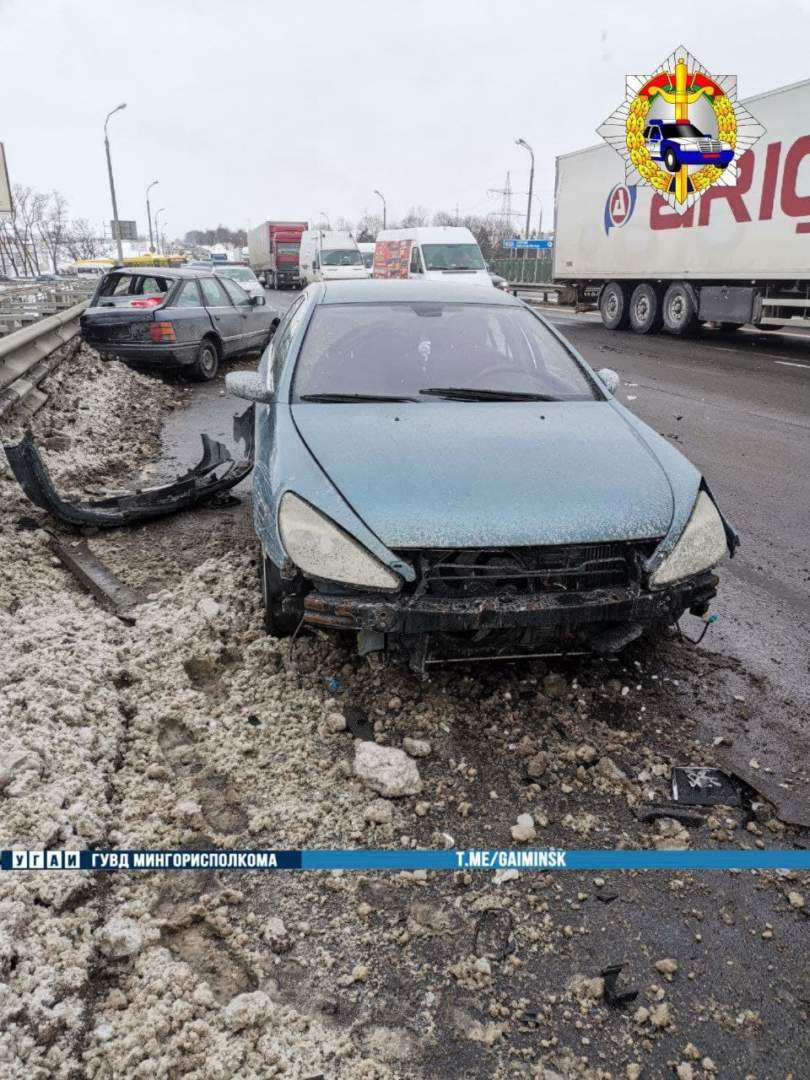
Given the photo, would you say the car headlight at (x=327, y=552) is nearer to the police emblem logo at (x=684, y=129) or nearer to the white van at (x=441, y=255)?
the police emblem logo at (x=684, y=129)

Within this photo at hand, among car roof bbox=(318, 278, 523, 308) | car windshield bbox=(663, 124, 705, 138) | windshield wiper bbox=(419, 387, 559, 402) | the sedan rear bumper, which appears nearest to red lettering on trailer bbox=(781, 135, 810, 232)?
car windshield bbox=(663, 124, 705, 138)

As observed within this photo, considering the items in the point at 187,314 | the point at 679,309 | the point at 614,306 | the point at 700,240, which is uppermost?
the point at 700,240

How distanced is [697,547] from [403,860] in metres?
1.82

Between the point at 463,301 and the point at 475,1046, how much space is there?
3866mm

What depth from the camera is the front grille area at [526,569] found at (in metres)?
2.95

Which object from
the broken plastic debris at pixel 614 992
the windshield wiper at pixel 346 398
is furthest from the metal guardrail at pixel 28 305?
the broken plastic debris at pixel 614 992

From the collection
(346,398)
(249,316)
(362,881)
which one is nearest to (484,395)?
(346,398)

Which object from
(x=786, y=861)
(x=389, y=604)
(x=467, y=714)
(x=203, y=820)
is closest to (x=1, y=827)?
(x=203, y=820)

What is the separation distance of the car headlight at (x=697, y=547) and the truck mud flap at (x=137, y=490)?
3.57 meters

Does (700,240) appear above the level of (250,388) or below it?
above

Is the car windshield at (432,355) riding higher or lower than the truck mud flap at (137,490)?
higher

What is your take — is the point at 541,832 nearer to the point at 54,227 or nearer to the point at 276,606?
the point at 276,606

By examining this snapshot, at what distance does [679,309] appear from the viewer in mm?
17500

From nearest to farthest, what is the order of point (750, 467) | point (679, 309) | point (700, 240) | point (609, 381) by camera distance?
point (609, 381) → point (750, 467) → point (700, 240) → point (679, 309)
